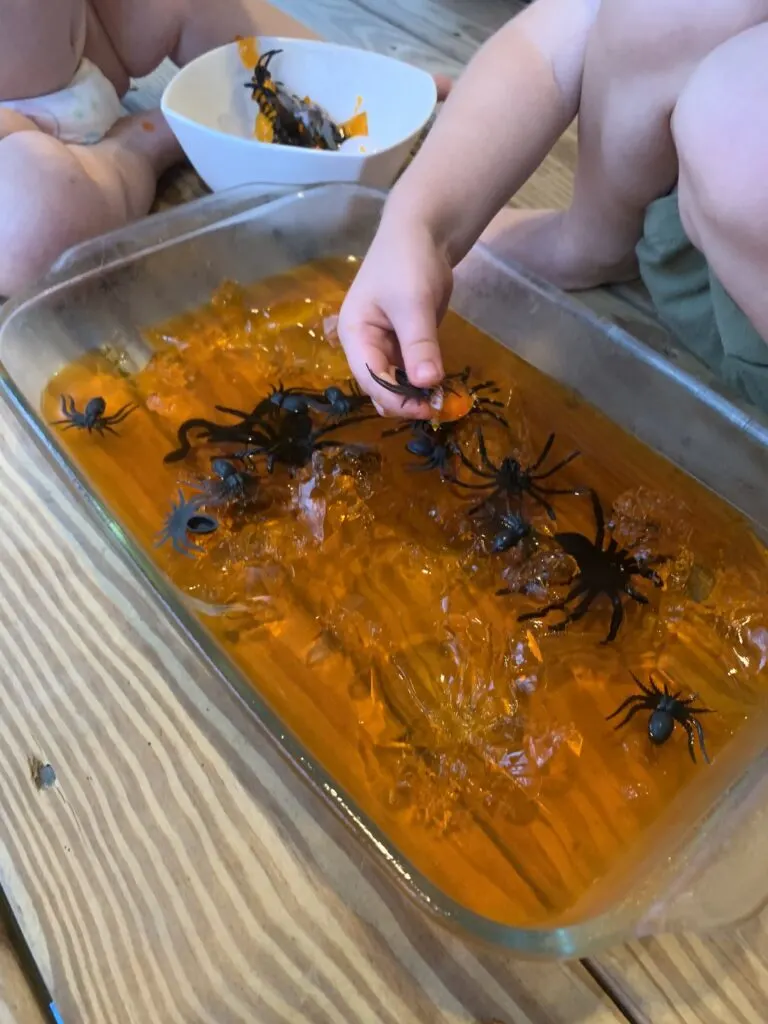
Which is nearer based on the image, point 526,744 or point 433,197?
point 526,744

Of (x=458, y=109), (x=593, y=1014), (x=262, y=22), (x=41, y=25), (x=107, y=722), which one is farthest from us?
(x=262, y=22)

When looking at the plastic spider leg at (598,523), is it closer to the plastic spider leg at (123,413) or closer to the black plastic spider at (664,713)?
the black plastic spider at (664,713)

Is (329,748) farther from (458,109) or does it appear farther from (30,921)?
(458,109)

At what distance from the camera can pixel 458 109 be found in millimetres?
719

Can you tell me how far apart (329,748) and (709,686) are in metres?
0.25

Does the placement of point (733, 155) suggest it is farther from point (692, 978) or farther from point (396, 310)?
point (692, 978)

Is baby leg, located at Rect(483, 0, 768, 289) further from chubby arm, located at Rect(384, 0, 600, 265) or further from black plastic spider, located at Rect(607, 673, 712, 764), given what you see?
black plastic spider, located at Rect(607, 673, 712, 764)

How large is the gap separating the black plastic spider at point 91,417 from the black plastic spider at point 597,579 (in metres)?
0.35

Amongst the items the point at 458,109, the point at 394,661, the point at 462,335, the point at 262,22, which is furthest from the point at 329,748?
the point at 262,22

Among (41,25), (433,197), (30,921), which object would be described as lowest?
(30,921)

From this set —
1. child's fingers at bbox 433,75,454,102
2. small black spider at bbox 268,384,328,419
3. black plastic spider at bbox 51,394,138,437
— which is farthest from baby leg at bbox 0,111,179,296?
child's fingers at bbox 433,75,454,102

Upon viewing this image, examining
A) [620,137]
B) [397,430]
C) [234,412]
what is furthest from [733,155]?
[234,412]

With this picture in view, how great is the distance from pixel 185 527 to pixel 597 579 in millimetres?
283

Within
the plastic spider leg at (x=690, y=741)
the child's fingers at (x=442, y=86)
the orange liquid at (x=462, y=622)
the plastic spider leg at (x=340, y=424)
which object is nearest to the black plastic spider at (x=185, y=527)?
the orange liquid at (x=462, y=622)
